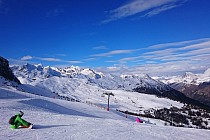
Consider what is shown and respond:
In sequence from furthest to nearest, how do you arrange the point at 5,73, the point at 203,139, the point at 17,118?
1. the point at 5,73
2. the point at 203,139
3. the point at 17,118

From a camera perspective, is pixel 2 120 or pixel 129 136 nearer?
pixel 129 136

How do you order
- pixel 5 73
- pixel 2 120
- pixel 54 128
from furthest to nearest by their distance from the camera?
1. pixel 5 73
2. pixel 2 120
3. pixel 54 128

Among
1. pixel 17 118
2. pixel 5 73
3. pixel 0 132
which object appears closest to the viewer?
pixel 0 132

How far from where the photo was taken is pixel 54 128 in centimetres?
2005

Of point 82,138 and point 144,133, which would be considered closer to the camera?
point 82,138

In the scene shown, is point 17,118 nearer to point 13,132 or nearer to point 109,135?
point 13,132

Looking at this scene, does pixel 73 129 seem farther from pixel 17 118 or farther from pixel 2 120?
pixel 2 120

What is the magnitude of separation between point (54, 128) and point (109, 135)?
4761mm

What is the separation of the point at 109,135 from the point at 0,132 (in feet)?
27.9

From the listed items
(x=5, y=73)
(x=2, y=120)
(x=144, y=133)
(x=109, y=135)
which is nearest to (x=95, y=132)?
(x=109, y=135)

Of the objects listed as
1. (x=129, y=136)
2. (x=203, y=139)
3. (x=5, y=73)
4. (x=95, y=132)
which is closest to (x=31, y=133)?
(x=95, y=132)

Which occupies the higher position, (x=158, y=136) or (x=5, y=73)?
(x=5, y=73)

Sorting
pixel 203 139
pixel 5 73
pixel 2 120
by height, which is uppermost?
pixel 5 73

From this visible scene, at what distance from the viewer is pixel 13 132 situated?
17266mm
